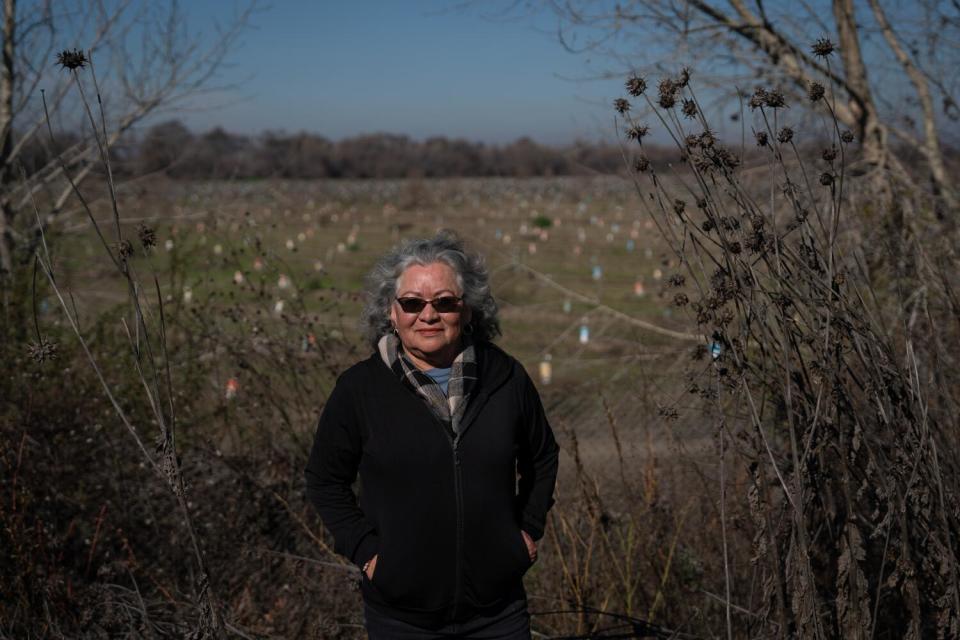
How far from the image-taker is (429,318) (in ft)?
7.47

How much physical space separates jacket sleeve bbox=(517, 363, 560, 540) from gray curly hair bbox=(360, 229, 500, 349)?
183 millimetres

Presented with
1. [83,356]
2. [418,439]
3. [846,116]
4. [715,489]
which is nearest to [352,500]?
[418,439]

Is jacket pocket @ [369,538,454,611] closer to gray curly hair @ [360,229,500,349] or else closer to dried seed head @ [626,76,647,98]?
gray curly hair @ [360,229,500,349]

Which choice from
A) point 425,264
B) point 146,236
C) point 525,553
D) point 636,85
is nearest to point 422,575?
point 525,553

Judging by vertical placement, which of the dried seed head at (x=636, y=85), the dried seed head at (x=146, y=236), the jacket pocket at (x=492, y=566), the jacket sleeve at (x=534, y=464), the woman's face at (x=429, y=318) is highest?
the dried seed head at (x=636, y=85)

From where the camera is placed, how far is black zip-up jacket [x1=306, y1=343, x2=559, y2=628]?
2.16 meters

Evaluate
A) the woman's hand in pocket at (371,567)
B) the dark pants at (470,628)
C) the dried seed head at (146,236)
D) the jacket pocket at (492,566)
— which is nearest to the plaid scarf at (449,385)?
the jacket pocket at (492,566)

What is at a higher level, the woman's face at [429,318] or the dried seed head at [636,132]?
the dried seed head at [636,132]

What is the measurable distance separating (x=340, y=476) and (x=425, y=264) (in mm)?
631

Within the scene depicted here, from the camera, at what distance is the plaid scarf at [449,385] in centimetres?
222

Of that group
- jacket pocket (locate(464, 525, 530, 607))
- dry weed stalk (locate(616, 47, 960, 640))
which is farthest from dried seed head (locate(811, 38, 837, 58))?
jacket pocket (locate(464, 525, 530, 607))

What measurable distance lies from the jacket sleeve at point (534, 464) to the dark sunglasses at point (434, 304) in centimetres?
29

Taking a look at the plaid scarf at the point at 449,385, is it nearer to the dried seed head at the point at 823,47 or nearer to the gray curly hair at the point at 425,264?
the gray curly hair at the point at 425,264

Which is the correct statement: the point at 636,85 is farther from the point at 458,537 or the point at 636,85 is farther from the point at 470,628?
the point at 470,628
